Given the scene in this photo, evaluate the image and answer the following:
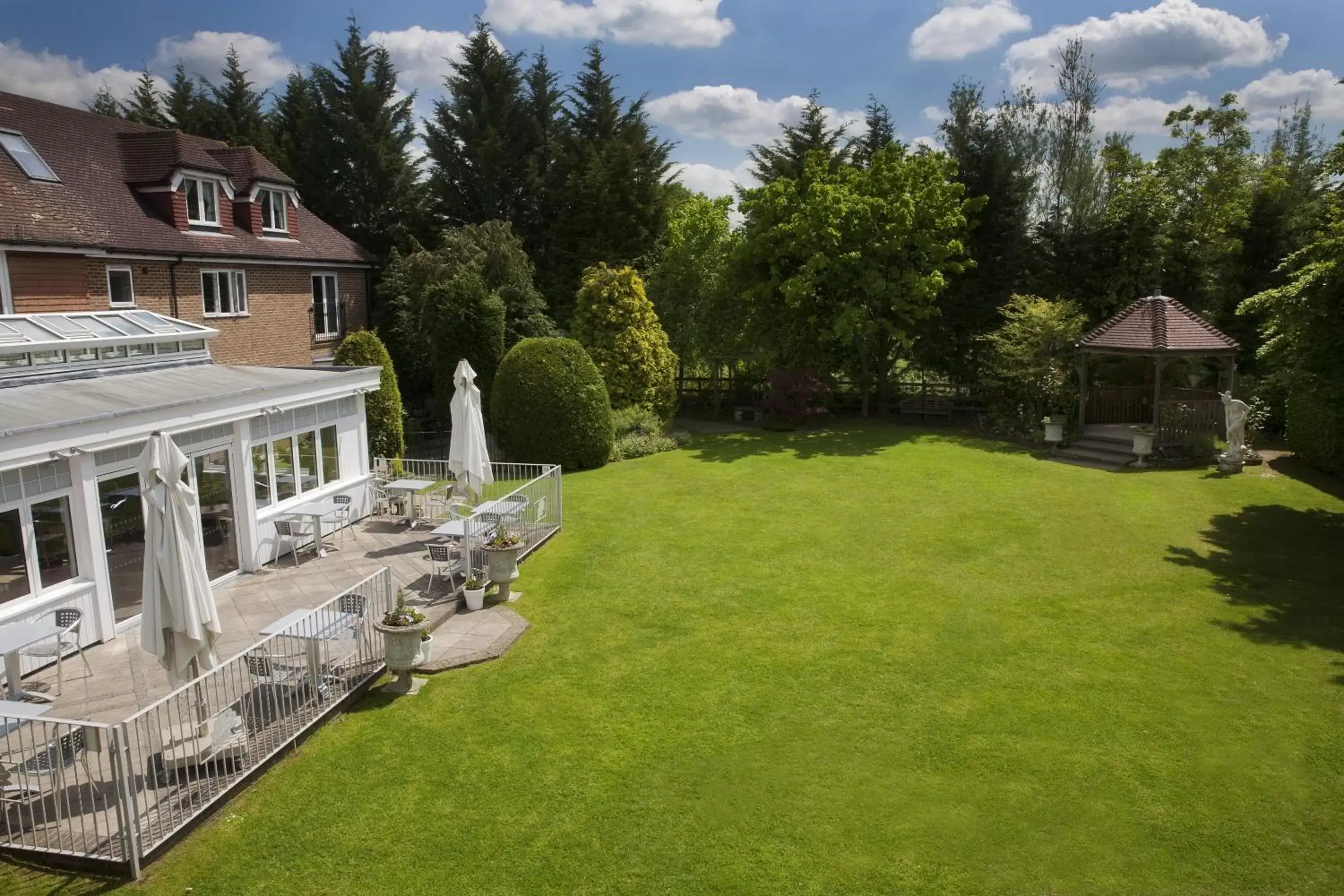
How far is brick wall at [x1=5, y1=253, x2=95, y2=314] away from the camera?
716 inches

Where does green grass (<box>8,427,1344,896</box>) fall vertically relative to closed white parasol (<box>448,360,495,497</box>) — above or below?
below

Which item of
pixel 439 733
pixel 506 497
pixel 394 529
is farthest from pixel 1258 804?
pixel 394 529

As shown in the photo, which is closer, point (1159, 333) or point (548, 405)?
point (548, 405)

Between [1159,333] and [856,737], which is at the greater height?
[1159,333]

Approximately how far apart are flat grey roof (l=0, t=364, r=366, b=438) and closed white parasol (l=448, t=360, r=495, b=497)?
8.24 feet

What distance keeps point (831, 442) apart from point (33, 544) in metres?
21.5

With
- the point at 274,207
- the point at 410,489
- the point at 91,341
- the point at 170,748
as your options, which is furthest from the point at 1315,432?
the point at 274,207

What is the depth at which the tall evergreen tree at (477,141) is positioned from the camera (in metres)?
39.2

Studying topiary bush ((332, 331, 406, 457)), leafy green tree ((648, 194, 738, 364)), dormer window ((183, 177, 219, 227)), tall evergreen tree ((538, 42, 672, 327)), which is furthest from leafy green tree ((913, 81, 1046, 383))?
dormer window ((183, 177, 219, 227))

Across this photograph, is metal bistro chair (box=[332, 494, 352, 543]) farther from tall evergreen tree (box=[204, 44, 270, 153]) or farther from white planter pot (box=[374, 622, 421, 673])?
tall evergreen tree (box=[204, 44, 270, 153])

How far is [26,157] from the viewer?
2109 centimetres

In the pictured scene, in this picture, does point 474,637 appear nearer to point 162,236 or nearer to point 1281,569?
point 1281,569

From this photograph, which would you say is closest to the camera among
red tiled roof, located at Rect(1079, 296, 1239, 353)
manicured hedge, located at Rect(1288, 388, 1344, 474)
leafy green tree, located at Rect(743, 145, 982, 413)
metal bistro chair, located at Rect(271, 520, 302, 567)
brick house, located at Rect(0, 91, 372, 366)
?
metal bistro chair, located at Rect(271, 520, 302, 567)

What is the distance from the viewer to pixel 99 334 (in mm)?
14758
